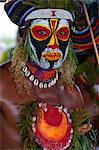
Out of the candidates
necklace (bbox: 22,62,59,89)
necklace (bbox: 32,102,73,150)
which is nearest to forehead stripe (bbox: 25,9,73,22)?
necklace (bbox: 22,62,59,89)

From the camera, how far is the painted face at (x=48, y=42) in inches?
98.8

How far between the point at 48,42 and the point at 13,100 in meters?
0.34

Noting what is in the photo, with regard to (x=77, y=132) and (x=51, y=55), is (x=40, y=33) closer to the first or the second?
(x=51, y=55)

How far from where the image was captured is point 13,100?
2.53 meters

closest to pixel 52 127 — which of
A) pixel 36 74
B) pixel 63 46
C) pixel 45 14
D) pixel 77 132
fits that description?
pixel 77 132

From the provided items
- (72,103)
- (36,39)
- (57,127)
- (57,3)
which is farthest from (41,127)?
(57,3)

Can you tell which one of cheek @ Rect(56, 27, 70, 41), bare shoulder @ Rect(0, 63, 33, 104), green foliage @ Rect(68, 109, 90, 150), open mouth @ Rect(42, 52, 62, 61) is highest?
cheek @ Rect(56, 27, 70, 41)

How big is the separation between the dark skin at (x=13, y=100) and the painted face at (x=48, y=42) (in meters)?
0.16

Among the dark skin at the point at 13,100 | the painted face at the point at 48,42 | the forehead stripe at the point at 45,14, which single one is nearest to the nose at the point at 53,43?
the painted face at the point at 48,42

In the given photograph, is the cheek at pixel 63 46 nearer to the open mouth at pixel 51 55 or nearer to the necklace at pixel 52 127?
the open mouth at pixel 51 55

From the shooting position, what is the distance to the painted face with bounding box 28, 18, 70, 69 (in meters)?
2.51

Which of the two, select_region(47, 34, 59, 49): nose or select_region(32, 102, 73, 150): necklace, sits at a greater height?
select_region(47, 34, 59, 49): nose

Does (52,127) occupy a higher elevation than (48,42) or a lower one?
lower

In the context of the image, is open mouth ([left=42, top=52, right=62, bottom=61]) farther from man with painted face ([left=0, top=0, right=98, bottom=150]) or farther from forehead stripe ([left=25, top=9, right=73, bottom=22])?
forehead stripe ([left=25, top=9, right=73, bottom=22])
